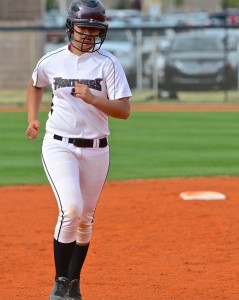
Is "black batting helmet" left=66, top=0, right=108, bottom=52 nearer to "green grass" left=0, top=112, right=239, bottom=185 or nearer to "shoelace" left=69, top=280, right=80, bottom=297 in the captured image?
"shoelace" left=69, top=280, right=80, bottom=297

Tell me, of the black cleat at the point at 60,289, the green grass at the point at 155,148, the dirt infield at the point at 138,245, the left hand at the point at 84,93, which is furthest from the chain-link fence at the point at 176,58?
the left hand at the point at 84,93

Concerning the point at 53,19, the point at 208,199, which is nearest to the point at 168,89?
the point at 208,199

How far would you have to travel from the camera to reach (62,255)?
219 inches

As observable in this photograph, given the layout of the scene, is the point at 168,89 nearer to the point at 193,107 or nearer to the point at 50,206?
the point at 193,107

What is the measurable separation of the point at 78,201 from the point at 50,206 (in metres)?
4.36

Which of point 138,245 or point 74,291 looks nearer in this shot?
point 74,291

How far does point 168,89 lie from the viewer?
2375cm

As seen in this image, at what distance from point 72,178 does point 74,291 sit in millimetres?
773

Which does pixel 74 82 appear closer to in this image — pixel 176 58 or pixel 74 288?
pixel 74 288

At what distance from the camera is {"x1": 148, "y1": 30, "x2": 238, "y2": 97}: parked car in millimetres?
23750

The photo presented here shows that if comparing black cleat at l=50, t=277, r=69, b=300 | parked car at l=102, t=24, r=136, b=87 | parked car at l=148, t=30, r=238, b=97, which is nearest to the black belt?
black cleat at l=50, t=277, r=69, b=300

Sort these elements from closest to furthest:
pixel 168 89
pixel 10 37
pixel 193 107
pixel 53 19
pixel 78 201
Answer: pixel 78 201, pixel 193 107, pixel 168 89, pixel 10 37, pixel 53 19

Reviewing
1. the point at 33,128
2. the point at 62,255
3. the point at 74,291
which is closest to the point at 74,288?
the point at 74,291

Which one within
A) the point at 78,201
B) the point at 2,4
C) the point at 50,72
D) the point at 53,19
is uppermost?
the point at 50,72
